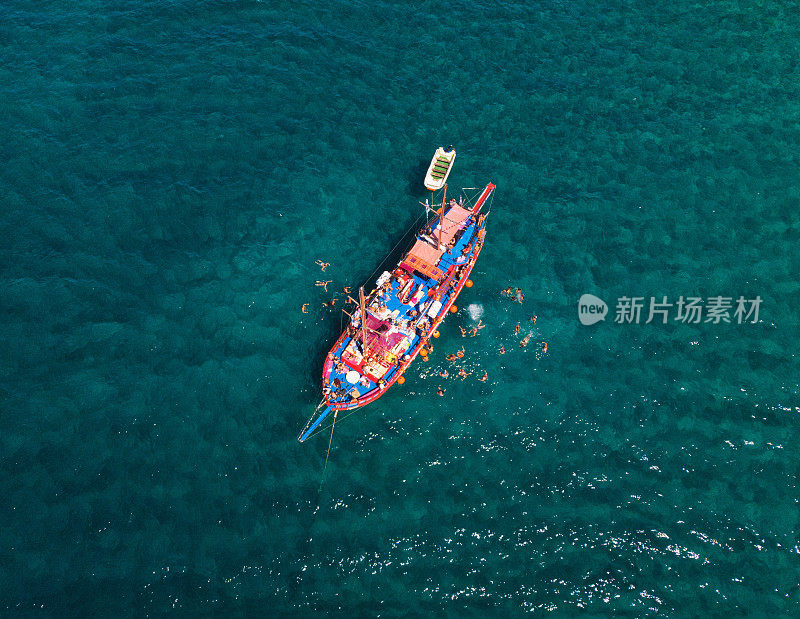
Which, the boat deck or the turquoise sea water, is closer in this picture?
the turquoise sea water

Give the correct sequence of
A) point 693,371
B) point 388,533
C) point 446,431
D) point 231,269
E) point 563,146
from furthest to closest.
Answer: point 563,146
point 231,269
point 693,371
point 446,431
point 388,533

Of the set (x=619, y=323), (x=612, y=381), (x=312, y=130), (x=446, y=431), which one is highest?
(x=312, y=130)

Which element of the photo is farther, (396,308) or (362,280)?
(362,280)

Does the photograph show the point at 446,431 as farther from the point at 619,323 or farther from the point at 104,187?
the point at 104,187

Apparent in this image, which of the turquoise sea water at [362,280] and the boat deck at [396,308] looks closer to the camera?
the turquoise sea water at [362,280]

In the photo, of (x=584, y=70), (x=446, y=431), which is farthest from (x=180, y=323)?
(x=584, y=70)

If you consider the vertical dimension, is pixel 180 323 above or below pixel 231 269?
below

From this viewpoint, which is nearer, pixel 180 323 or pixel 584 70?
pixel 180 323

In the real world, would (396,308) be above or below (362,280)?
below
